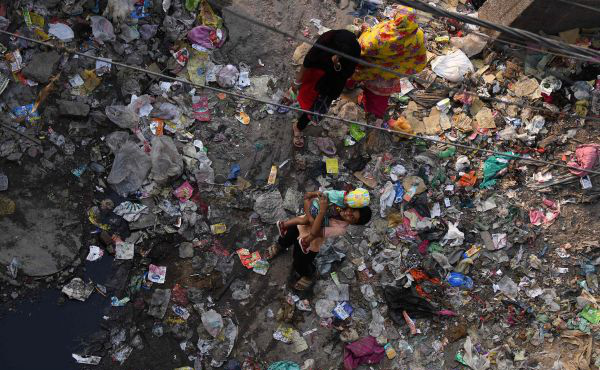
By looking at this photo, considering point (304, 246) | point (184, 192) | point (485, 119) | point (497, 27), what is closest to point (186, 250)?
point (184, 192)

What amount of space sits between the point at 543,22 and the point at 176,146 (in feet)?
13.5

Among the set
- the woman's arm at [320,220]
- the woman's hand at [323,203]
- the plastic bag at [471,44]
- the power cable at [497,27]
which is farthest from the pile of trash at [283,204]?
the power cable at [497,27]

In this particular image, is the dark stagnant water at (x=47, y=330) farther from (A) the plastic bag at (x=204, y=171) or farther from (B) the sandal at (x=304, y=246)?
(B) the sandal at (x=304, y=246)

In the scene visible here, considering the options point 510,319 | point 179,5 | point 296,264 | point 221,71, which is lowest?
point 510,319

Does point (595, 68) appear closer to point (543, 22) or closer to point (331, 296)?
point (543, 22)

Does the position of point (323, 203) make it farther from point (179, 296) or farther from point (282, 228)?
point (179, 296)

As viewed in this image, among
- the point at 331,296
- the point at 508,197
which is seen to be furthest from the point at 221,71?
the point at 508,197

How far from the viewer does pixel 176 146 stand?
477 centimetres

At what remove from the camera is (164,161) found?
178 inches

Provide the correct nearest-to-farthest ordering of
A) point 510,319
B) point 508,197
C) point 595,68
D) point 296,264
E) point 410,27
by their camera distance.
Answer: point 410,27 → point 296,264 → point 510,319 → point 508,197 → point 595,68

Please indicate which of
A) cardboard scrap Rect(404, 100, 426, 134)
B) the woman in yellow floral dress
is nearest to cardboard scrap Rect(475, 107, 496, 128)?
cardboard scrap Rect(404, 100, 426, 134)

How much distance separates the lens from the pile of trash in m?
4.32

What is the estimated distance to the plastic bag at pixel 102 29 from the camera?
192 inches

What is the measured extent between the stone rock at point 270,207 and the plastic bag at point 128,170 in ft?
3.36
